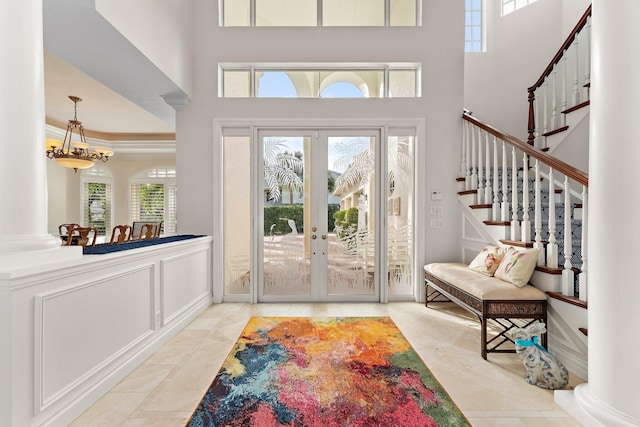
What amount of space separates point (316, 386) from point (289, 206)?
8.07ft

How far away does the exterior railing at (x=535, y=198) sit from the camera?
2.48 m

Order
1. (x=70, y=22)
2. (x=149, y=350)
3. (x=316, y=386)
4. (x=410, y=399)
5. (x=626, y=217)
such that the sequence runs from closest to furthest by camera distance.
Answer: (x=626, y=217)
(x=410, y=399)
(x=316, y=386)
(x=70, y=22)
(x=149, y=350)

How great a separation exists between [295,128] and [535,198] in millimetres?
2784

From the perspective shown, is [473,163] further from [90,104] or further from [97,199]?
[97,199]

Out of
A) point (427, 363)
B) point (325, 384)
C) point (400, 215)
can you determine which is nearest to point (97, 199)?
point (400, 215)

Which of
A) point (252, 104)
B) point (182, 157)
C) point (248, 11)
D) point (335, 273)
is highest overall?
point (248, 11)

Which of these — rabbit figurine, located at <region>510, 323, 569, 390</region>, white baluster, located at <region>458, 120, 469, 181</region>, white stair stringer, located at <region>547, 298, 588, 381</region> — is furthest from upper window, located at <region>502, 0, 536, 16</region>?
rabbit figurine, located at <region>510, 323, 569, 390</region>

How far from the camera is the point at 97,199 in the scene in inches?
335

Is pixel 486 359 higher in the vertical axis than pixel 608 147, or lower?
lower

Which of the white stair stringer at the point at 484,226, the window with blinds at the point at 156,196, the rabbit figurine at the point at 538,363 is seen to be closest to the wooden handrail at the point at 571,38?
the white stair stringer at the point at 484,226

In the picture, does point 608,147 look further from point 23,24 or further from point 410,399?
point 23,24

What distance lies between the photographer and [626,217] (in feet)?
5.39

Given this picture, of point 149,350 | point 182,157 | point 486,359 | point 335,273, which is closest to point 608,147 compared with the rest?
point 486,359

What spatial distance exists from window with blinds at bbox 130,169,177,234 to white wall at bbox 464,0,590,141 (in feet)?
24.9
